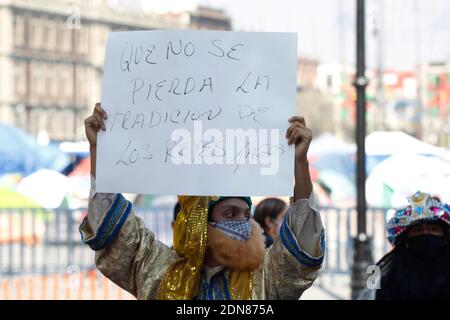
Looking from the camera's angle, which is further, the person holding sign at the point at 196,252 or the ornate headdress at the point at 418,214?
the ornate headdress at the point at 418,214

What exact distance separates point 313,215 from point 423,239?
124 cm

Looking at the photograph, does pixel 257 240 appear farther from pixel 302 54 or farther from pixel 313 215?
pixel 302 54

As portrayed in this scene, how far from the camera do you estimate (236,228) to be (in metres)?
3.62

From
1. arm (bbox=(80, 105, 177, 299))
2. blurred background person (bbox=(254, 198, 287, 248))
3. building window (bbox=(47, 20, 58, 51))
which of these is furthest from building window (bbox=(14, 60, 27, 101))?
arm (bbox=(80, 105, 177, 299))

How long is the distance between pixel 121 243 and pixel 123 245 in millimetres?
11

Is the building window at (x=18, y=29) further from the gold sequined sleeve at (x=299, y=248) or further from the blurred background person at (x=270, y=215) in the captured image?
the gold sequined sleeve at (x=299, y=248)

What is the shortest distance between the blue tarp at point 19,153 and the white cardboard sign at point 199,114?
21.6 meters

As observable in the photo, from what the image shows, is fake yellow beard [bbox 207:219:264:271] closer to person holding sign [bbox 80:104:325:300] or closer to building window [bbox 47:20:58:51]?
person holding sign [bbox 80:104:325:300]

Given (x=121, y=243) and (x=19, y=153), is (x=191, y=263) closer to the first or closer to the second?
(x=121, y=243)

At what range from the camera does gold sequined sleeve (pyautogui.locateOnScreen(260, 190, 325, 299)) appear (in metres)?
3.38

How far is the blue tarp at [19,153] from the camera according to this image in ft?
81.8

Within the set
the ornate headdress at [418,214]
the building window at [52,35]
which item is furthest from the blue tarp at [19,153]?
the building window at [52,35]

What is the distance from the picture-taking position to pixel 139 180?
3.45 m
